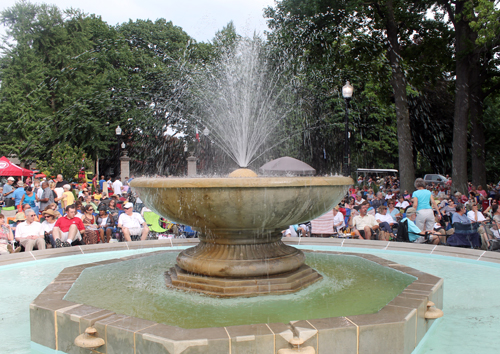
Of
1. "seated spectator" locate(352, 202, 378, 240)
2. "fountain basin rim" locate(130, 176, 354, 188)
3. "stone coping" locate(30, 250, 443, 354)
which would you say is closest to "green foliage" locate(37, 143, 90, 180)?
"seated spectator" locate(352, 202, 378, 240)

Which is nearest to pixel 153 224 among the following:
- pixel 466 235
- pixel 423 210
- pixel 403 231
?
pixel 403 231

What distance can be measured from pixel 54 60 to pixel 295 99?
1836 centimetres

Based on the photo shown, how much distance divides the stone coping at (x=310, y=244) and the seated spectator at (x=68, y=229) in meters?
1.01

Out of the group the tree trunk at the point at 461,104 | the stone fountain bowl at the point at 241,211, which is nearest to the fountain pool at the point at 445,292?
the stone fountain bowl at the point at 241,211

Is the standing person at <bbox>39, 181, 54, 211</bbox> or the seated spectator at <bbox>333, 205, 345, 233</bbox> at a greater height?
the standing person at <bbox>39, 181, 54, 211</bbox>

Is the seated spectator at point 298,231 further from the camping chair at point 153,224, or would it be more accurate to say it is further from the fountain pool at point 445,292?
the camping chair at point 153,224

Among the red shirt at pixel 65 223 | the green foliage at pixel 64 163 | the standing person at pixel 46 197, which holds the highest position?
the green foliage at pixel 64 163

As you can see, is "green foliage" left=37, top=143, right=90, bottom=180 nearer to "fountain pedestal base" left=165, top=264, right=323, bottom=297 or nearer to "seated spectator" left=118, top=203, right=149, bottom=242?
"seated spectator" left=118, top=203, right=149, bottom=242

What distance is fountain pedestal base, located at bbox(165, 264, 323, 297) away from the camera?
4.17 metres

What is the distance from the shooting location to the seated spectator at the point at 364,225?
29.1 feet

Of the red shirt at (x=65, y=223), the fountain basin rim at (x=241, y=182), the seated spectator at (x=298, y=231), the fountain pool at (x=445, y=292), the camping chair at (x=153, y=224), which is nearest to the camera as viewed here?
the fountain pool at (x=445, y=292)

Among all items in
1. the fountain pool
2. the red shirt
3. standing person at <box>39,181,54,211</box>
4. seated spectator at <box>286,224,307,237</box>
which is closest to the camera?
the fountain pool

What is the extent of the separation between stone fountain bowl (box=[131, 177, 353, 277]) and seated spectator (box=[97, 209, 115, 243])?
15.8 ft

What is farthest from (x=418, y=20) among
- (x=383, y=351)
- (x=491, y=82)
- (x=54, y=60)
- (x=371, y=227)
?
(x=54, y=60)
